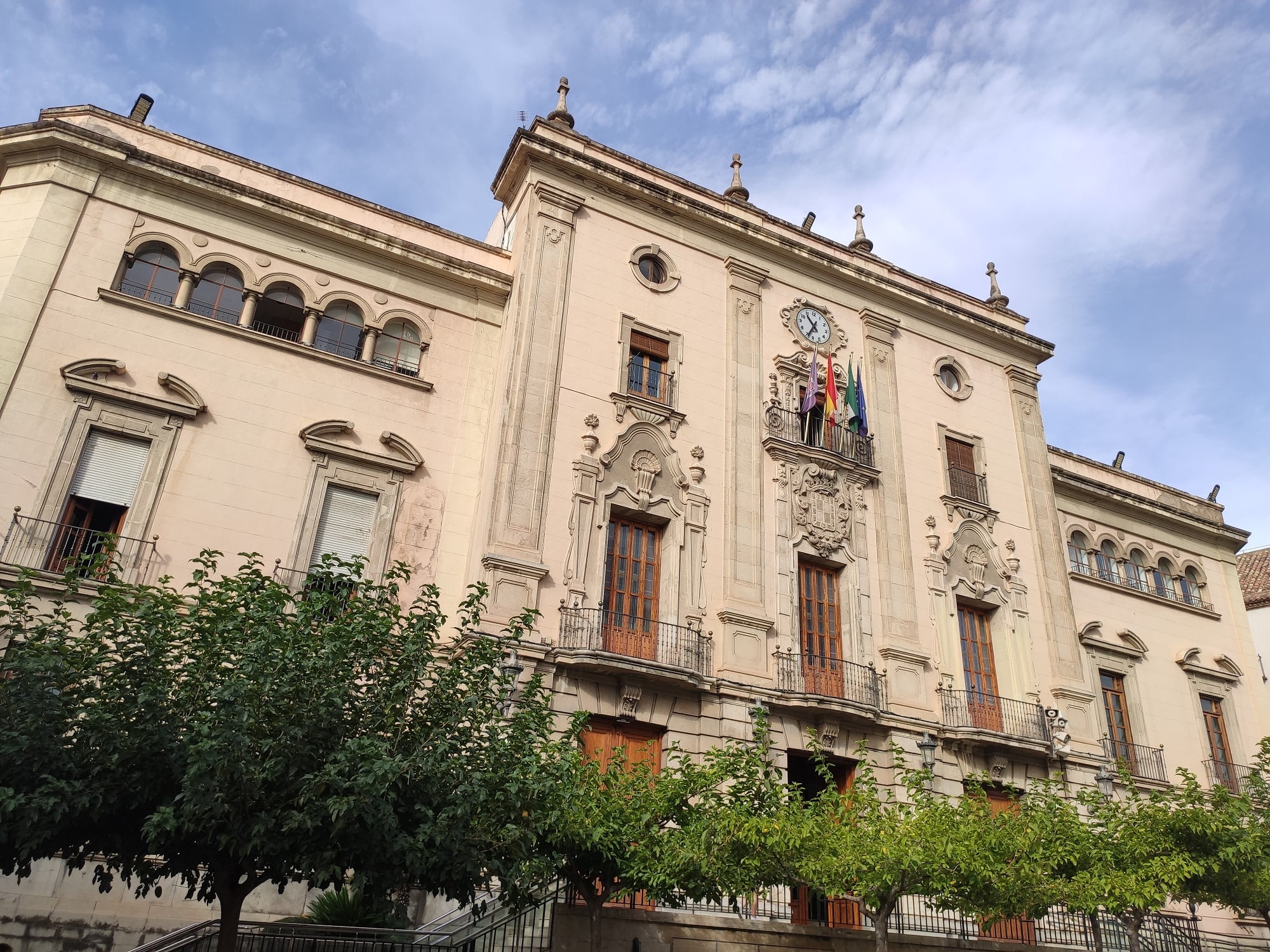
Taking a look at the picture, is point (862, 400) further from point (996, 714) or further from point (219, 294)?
point (219, 294)

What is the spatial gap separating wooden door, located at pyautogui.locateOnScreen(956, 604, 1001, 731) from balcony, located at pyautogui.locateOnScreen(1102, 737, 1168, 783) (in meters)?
3.57

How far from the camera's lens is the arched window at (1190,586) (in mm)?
25938

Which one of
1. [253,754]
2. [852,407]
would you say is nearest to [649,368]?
[852,407]

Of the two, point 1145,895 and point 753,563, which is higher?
point 753,563

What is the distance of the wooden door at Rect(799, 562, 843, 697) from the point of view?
A: 57.6 ft

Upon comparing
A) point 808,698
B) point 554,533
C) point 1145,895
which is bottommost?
point 1145,895

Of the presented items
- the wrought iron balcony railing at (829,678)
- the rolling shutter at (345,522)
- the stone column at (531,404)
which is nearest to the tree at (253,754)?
the stone column at (531,404)

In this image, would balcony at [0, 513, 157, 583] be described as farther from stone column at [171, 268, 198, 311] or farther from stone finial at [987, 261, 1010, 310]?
stone finial at [987, 261, 1010, 310]

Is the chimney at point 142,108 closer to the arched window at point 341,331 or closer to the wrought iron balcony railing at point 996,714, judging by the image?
the arched window at point 341,331

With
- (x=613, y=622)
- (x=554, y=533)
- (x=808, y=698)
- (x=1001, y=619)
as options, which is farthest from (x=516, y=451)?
(x=1001, y=619)

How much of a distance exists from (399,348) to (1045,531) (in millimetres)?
14257

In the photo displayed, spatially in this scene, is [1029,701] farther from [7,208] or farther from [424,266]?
[7,208]

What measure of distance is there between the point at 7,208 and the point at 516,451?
29.8ft

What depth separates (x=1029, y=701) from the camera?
19734mm
